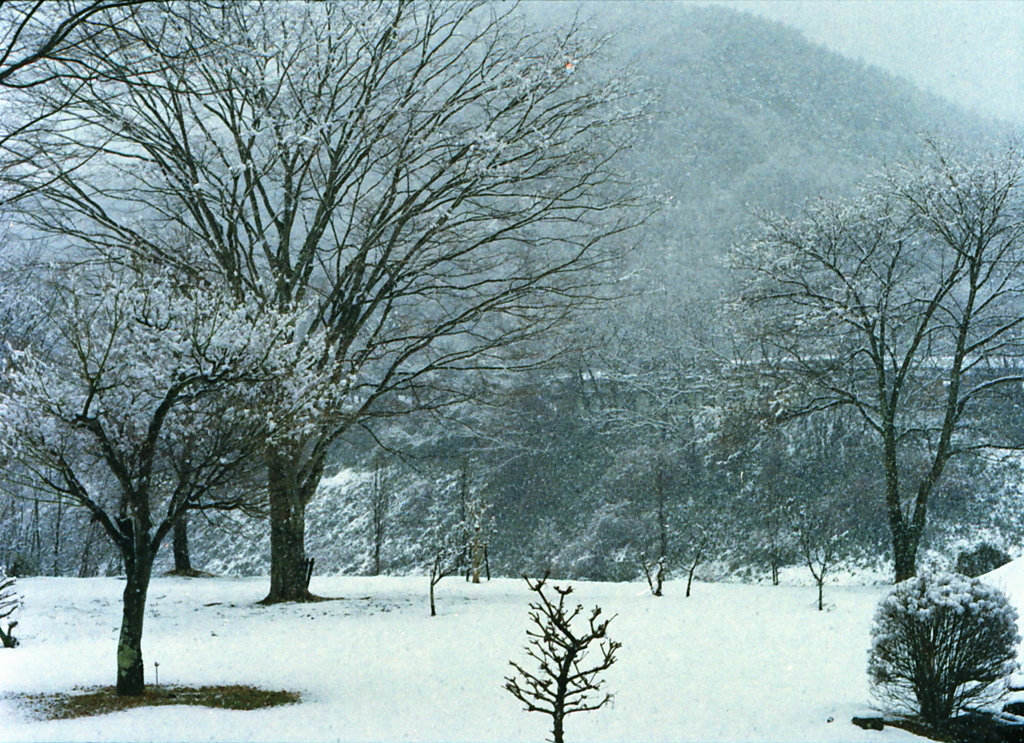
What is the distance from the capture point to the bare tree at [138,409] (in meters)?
6.08

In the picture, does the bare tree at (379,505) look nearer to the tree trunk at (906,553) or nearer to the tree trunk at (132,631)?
the tree trunk at (906,553)

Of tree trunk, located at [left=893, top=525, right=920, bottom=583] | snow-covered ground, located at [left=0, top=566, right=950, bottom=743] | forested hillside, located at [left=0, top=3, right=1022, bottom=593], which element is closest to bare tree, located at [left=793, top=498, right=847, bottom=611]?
forested hillside, located at [left=0, top=3, right=1022, bottom=593]

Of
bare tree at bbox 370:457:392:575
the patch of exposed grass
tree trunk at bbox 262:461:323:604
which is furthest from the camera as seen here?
bare tree at bbox 370:457:392:575

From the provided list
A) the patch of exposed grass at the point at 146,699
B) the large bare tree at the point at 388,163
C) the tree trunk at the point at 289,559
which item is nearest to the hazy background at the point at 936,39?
the large bare tree at the point at 388,163

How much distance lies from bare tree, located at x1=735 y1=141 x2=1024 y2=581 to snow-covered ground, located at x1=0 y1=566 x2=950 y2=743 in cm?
387

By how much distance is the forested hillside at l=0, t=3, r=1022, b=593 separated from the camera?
25.4 meters

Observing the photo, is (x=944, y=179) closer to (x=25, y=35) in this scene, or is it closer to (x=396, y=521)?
(x=25, y=35)

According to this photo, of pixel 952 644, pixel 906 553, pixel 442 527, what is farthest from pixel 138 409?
pixel 442 527

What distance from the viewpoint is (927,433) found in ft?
51.2

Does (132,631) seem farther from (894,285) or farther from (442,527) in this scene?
(442,527)

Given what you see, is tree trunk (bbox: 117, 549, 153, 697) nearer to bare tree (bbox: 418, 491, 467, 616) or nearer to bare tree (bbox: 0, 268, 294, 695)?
bare tree (bbox: 0, 268, 294, 695)

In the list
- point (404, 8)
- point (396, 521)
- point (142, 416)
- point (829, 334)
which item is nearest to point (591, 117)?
point (404, 8)

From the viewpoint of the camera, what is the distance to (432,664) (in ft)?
28.4

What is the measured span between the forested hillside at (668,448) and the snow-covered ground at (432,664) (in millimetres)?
7905
